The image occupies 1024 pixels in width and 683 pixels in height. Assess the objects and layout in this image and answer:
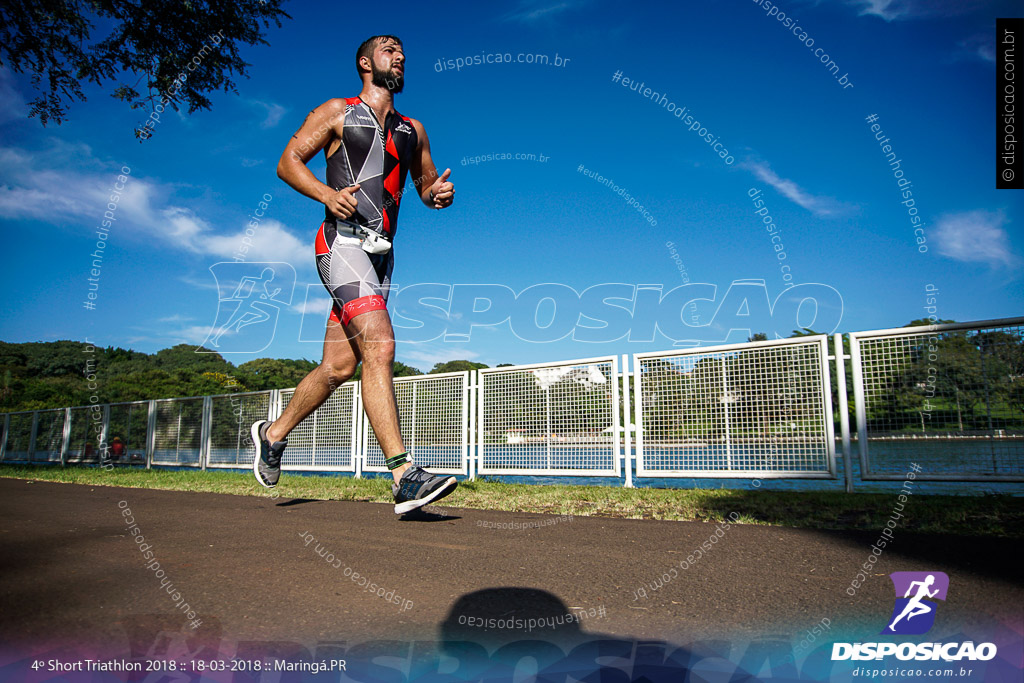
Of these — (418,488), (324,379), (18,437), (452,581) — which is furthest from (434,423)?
(18,437)

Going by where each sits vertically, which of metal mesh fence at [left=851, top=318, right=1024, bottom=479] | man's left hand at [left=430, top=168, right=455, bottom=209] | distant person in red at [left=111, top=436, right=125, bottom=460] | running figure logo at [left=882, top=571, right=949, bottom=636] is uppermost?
man's left hand at [left=430, top=168, right=455, bottom=209]

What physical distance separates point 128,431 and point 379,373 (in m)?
14.4

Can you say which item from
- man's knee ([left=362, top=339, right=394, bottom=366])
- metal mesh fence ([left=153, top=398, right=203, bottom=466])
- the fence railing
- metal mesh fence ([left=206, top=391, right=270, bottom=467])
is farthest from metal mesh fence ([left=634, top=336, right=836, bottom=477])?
metal mesh fence ([left=153, top=398, right=203, bottom=466])

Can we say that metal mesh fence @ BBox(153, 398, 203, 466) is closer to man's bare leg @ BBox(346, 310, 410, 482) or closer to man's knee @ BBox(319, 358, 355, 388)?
man's knee @ BBox(319, 358, 355, 388)

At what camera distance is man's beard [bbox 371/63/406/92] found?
332cm

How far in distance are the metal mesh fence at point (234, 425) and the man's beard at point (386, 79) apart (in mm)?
8543

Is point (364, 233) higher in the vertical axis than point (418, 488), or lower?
higher

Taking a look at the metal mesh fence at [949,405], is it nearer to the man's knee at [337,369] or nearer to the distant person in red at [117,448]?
the man's knee at [337,369]

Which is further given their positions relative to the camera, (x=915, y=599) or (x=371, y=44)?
(x=371, y=44)

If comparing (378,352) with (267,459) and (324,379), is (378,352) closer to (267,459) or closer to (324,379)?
(324,379)

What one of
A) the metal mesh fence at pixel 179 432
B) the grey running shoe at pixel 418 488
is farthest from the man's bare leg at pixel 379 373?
the metal mesh fence at pixel 179 432

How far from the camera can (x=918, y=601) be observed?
5.57ft

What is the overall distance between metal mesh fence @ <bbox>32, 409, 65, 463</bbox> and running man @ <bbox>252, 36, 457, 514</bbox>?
16640 millimetres

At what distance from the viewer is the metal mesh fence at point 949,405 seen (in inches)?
174
